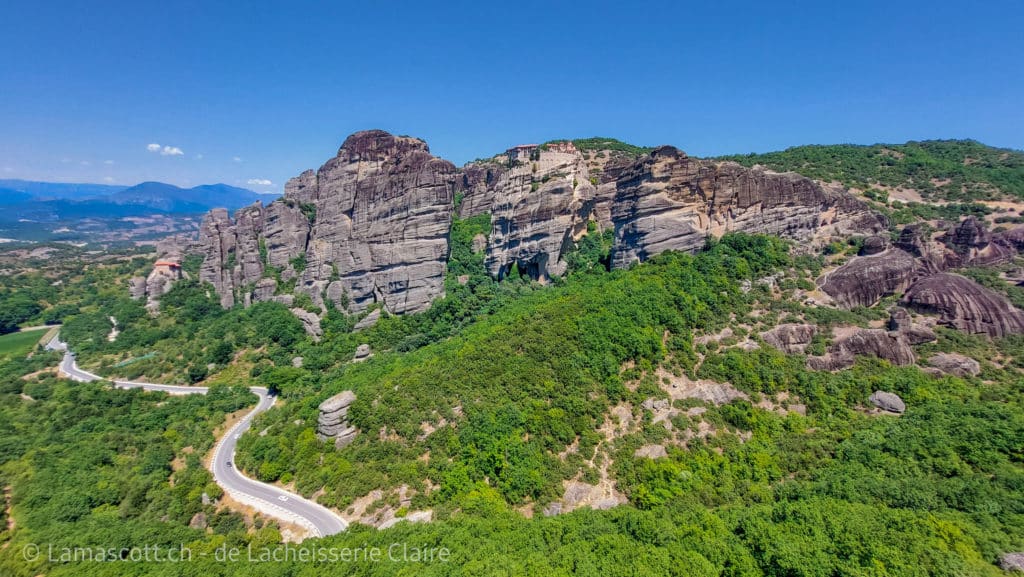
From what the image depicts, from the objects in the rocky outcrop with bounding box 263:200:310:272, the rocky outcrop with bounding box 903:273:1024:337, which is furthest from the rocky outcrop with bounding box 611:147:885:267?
the rocky outcrop with bounding box 263:200:310:272

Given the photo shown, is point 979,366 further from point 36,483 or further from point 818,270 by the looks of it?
point 36,483

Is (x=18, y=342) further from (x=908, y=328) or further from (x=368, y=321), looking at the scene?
(x=908, y=328)

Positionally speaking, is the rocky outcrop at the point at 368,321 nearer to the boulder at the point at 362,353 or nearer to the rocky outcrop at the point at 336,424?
the boulder at the point at 362,353

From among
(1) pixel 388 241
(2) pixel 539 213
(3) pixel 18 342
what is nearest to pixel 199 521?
(1) pixel 388 241

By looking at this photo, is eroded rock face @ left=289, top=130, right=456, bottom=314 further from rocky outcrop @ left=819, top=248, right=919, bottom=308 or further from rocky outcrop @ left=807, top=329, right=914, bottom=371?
rocky outcrop @ left=819, top=248, right=919, bottom=308

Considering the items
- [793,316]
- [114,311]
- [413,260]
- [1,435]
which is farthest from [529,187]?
[114,311]

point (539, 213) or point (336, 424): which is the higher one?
point (539, 213)

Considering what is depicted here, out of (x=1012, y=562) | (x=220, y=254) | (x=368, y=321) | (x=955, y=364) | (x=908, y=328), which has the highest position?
(x=220, y=254)
